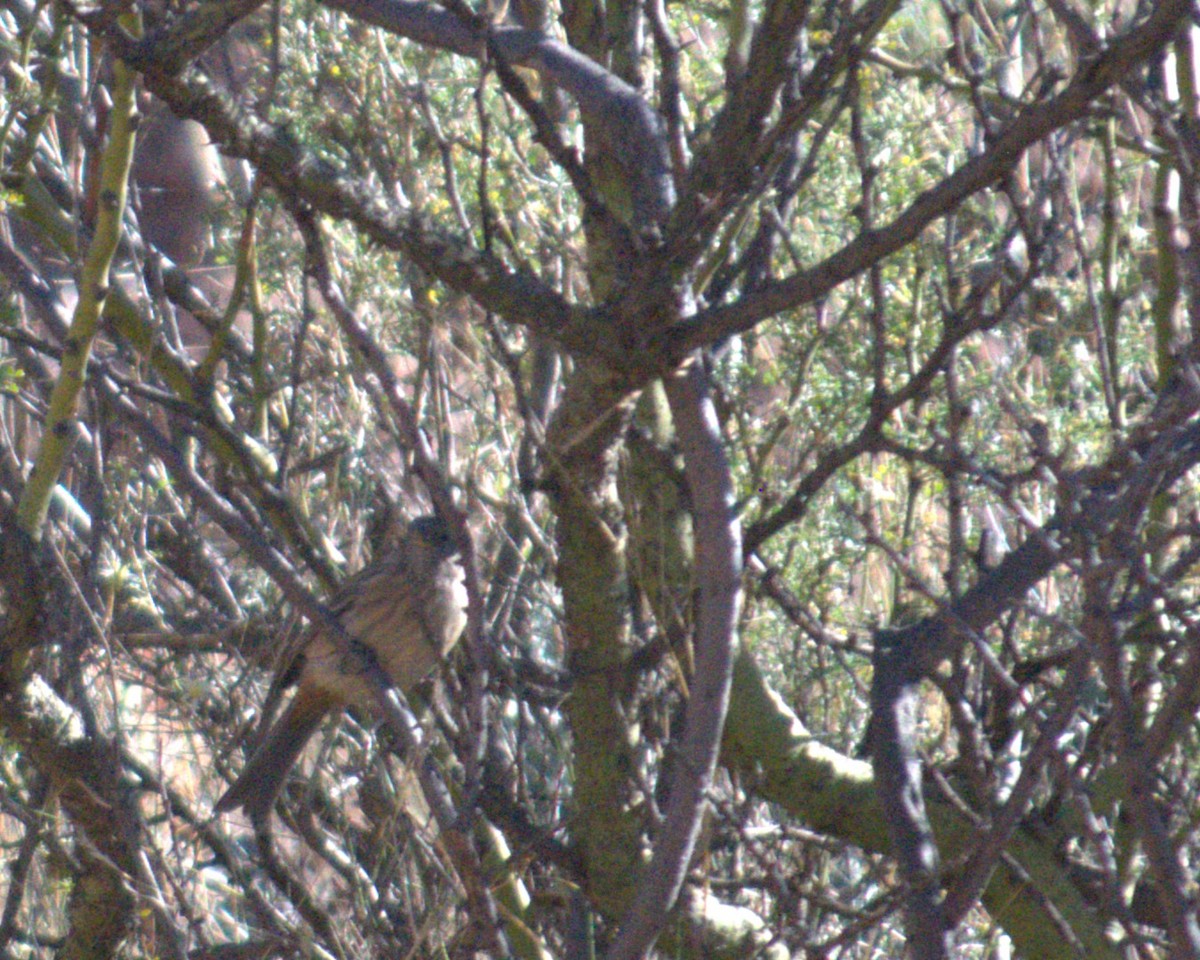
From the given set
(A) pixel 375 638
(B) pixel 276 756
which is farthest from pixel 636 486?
(A) pixel 375 638

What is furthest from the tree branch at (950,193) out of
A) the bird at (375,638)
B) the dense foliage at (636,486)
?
the bird at (375,638)

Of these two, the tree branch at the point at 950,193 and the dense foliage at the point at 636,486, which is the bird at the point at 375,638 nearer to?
the dense foliage at the point at 636,486

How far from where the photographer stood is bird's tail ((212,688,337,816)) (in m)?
3.81

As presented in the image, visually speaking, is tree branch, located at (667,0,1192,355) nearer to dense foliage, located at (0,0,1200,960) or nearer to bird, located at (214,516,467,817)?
dense foliage, located at (0,0,1200,960)

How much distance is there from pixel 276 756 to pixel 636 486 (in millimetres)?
1241

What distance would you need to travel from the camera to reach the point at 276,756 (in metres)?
3.95

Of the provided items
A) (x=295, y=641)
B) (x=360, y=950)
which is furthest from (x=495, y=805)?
(x=295, y=641)

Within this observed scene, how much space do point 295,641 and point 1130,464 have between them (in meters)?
2.36

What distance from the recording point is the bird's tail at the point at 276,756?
3811mm

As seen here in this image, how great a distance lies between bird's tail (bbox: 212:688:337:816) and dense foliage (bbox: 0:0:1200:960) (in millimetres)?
107

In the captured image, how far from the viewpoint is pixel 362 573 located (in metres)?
4.54

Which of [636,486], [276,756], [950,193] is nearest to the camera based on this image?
[950,193]

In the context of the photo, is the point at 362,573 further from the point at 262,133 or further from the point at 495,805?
the point at 262,133

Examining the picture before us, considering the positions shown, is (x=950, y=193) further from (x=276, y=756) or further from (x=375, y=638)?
(x=375, y=638)
